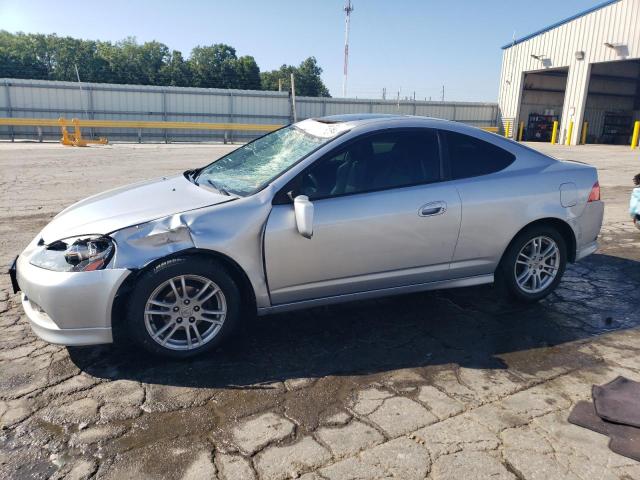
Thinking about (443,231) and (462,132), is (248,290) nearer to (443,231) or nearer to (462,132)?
(443,231)

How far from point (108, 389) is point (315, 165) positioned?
77.3 inches

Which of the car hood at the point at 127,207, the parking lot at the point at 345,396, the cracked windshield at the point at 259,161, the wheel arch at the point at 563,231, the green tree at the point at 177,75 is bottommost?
the parking lot at the point at 345,396

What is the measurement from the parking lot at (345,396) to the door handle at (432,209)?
90 centimetres

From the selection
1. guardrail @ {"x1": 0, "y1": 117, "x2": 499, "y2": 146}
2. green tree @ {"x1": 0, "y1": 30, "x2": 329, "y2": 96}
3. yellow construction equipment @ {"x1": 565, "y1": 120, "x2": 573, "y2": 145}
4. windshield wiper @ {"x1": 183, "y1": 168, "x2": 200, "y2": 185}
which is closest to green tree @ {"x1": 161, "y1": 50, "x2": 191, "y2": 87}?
green tree @ {"x1": 0, "y1": 30, "x2": 329, "y2": 96}

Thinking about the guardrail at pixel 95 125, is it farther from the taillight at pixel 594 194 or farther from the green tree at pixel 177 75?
the green tree at pixel 177 75

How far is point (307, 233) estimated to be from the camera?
3350 mm

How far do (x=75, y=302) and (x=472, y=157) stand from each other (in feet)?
10.2

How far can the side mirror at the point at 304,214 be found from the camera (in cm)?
328

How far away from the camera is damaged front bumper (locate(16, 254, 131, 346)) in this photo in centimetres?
303

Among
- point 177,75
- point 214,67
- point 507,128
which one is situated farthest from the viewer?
point 214,67

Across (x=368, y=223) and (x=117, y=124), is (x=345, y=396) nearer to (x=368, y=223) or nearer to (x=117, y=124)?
(x=368, y=223)

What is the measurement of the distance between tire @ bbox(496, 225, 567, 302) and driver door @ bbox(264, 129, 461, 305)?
643 millimetres

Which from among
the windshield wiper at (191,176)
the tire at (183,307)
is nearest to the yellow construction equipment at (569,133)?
the windshield wiper at (191,176)

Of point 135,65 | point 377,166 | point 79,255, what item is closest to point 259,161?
point 377,166
